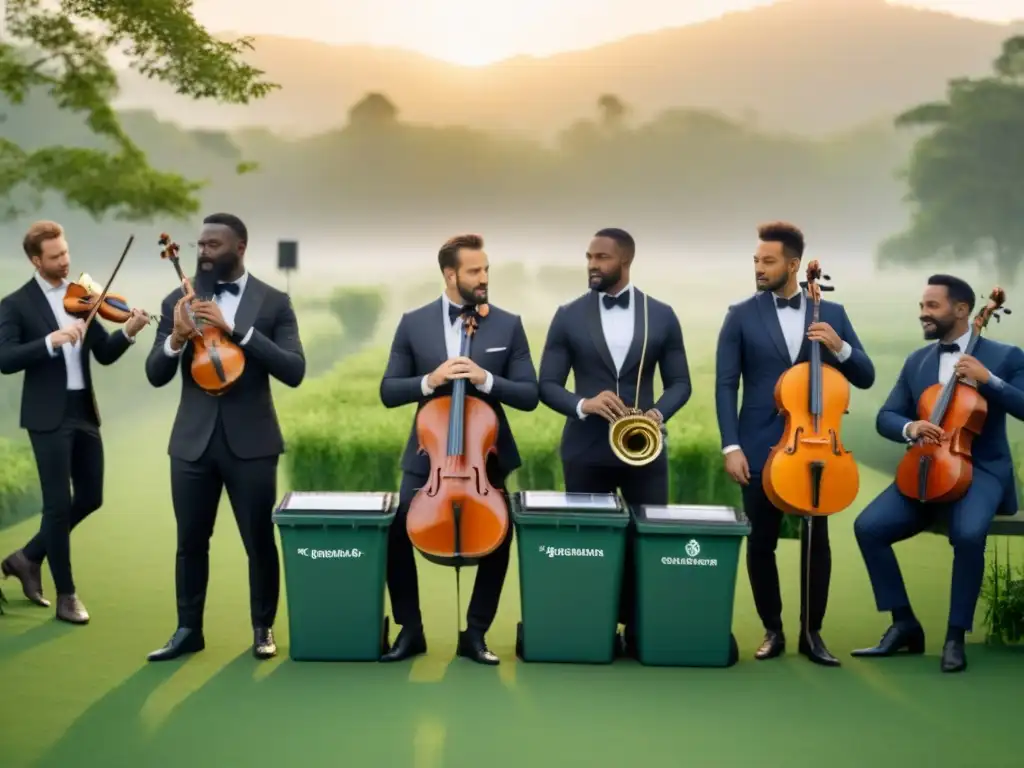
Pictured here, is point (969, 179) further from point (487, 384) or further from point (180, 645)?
point (180, 645)

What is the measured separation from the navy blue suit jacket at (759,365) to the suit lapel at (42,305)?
2.97 meters

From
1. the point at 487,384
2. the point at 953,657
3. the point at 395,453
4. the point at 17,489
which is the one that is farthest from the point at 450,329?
the point at 17,489

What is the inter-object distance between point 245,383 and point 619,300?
61.7 inches

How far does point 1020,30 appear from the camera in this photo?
456 inches

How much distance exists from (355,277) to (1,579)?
502 centimetres

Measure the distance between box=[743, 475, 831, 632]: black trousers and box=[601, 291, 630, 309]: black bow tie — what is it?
0.89 metres

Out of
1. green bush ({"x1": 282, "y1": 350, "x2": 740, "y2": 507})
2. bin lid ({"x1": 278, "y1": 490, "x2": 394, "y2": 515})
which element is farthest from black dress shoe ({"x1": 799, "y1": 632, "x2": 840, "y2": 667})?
green bush ({"x1": 282, "y1": 350, "x2": 740, "y2": 507})

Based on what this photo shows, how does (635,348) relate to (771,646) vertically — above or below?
above

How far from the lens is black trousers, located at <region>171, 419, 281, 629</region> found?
5.71 m

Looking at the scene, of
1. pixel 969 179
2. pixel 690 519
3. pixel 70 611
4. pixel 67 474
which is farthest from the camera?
pixel 969 179

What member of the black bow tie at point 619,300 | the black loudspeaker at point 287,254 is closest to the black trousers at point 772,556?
the black bow tie at point 619,300

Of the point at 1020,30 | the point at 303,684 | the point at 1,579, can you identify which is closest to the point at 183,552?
the point at 303,684

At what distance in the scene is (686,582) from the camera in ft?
18.7

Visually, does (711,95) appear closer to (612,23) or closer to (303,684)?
(612,23)
